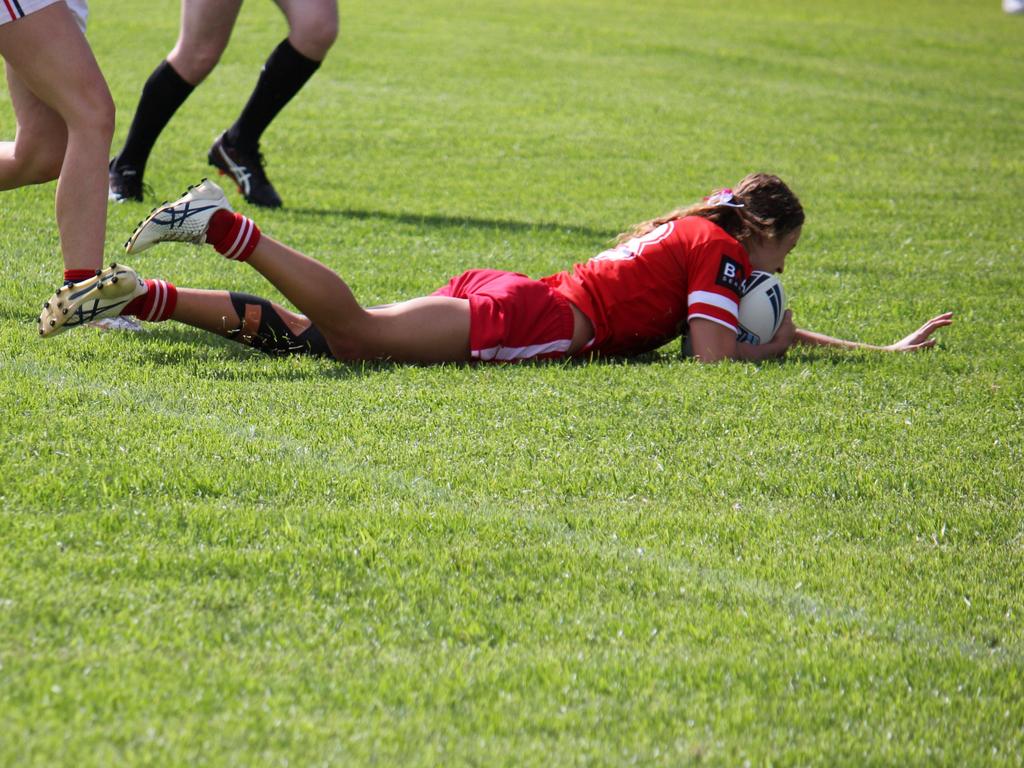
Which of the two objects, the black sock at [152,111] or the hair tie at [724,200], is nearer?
the hair tie at [724,200]

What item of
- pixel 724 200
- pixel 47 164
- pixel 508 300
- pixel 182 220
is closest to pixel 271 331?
pixel 182 220

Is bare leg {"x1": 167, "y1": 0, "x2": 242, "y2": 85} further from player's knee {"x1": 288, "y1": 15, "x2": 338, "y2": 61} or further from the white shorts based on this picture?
the white shorts

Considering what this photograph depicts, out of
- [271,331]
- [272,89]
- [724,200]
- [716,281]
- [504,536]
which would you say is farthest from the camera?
[272,89]

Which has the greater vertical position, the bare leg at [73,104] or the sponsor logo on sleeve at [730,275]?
the bare leg at [73,104]

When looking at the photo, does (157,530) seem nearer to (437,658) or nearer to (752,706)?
(437,658)

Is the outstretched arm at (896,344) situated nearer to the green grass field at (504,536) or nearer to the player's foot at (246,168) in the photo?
the green grass field at (504,536)

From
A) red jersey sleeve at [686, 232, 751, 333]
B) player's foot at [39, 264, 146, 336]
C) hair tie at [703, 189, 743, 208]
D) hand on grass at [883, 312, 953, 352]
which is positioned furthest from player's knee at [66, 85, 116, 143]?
hand on grass at [883, 312, 953, 352]

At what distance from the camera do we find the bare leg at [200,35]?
788 cm

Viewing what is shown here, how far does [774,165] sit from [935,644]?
29.8 feet

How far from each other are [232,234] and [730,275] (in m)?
2.10

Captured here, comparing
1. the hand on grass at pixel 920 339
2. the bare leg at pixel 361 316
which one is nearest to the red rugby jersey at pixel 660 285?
the bare leg at pixel 361 316

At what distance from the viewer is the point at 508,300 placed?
5391mm

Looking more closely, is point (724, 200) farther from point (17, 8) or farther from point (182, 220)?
point (17, 8)

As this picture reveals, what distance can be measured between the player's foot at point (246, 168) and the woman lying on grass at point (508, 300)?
323 cm
